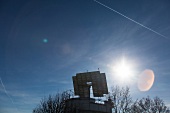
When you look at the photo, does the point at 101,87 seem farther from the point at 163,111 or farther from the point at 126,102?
the point at 163,111

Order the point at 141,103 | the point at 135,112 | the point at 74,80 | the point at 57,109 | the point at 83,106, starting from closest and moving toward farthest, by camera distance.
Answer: the point at 57,109 → the point at 83,106 → the point at 74,80 → the point at 135,112 → the point at 141,103

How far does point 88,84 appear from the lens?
3750cm

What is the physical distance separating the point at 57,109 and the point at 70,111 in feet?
9.65

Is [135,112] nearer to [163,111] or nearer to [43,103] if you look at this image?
[163,111]

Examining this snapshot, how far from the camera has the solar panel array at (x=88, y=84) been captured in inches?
1384

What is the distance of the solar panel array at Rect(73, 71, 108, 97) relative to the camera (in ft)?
115

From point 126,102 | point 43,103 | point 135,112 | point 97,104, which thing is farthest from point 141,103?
point 43,103

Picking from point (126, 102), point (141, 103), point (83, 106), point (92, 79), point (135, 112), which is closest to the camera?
point (83, 106)

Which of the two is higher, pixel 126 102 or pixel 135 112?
pixel 126 102

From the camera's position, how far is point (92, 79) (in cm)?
3662

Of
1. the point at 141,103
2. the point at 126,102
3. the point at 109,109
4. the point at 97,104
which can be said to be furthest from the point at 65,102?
the point at 141,103

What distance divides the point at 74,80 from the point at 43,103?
9.16 metres

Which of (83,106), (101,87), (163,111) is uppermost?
(101,87)

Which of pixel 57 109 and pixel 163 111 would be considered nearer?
pixel 57 109
